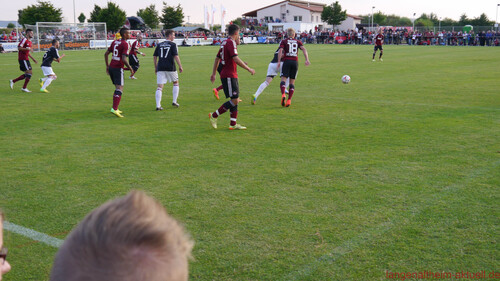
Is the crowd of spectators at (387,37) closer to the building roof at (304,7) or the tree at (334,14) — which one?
the tree at (334,14)

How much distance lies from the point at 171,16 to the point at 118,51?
244ft

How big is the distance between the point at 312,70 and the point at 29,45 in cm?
1262

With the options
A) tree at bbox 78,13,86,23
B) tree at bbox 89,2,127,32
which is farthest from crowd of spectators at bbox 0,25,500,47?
tree at bbox 78,13,86,23

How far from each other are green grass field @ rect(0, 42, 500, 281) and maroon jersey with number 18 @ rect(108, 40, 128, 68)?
1250 millimetres

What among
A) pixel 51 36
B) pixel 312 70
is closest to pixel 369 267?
pixel 312 70

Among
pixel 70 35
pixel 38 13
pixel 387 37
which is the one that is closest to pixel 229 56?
pixel 70 35

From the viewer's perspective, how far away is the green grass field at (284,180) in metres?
3.84

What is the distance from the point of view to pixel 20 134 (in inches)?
351

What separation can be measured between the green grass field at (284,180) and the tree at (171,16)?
72435mm

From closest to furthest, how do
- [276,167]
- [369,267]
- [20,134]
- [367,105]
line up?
[369,267], [276,167], [20,134], [367,105]

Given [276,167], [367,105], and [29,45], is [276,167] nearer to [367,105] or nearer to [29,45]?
[367,105]

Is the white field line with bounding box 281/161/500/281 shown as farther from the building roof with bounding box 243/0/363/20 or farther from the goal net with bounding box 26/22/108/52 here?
the building roof with bounding box 243/0/363/20

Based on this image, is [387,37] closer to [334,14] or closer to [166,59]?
[334,14]

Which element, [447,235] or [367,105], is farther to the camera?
[367,105]
